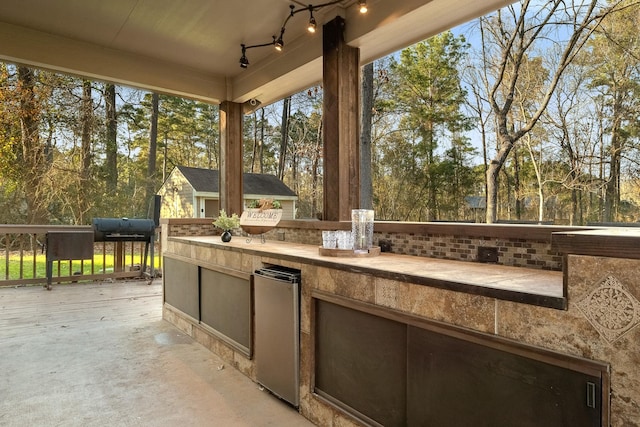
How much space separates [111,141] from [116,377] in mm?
9999

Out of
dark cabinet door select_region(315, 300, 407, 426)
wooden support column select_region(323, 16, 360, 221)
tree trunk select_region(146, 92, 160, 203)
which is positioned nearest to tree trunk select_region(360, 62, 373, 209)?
wooden support column select_region(323, 16, 360, 221)

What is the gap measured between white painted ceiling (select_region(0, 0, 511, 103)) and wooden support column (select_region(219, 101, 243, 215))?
0.23 meters

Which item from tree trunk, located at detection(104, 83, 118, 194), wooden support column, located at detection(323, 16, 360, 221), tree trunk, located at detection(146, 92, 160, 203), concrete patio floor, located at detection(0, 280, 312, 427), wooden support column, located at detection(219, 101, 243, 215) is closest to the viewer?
concrete patio floor, located at detection(0, 280, 312, 427)

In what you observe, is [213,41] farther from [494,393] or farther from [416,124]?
[416,124]

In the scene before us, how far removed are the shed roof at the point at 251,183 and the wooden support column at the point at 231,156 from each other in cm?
509

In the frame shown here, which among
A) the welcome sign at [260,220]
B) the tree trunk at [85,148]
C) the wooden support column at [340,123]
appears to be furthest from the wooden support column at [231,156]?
the tree trunk at [85,148]

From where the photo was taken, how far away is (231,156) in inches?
183

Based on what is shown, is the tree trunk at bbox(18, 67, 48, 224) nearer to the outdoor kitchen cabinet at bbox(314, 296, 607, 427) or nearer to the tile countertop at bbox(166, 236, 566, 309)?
the tile countertop at bbox(166, 236, 566, 309)

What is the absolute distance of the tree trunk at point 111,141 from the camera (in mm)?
10812

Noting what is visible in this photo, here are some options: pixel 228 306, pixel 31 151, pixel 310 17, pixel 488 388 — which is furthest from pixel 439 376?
pixel 31 151

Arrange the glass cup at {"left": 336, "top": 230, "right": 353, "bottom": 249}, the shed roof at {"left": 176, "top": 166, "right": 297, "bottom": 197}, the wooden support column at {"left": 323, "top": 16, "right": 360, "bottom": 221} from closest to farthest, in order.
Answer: the glass cup at {"left": 336, "top": 230, "right": 353, "bottom": 249}, the wooden support column at {"left": 323, "top": 16, "right": 360, "bottom": 221}, the shed roof at {"left": 176, "top": 166, "right": 297, "bottom": 197}

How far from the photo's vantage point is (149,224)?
6.32 meters

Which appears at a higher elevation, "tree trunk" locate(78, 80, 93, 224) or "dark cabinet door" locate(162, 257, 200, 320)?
"tree trunk" locate(78, 80, 93, 224)

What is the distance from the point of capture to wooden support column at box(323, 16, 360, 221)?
301 cm
